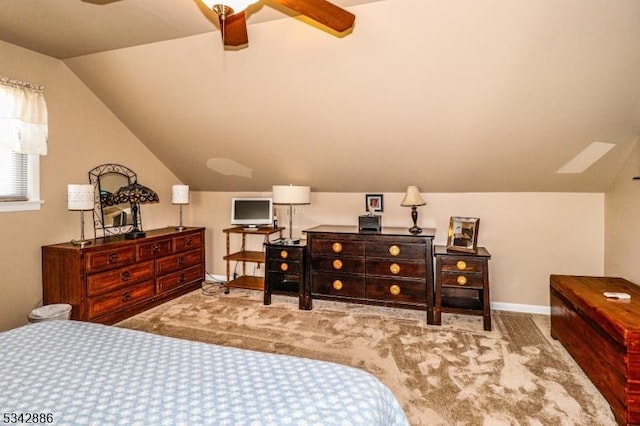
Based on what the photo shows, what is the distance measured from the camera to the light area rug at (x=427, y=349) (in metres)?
1.96

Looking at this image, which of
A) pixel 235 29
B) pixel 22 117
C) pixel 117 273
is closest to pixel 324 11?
pixel 235 29

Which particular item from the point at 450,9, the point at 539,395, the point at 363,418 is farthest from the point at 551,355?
the point at 450,9

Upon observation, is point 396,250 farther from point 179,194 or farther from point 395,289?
point 179,194

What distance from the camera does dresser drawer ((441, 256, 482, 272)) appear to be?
3.08 m

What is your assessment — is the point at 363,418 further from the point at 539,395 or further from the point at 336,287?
the point at 336,287

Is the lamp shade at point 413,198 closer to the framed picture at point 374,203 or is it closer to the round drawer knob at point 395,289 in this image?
the framed picture at point 374,203

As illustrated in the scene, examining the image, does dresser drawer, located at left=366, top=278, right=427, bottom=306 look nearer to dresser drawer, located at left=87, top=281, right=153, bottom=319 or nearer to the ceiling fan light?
dresser drawer, located at left=87, top=281, right=153, bottom=319

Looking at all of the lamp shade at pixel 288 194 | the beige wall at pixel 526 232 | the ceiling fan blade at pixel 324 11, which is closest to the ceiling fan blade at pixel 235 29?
the ceiling fan blade at pixel 324 11

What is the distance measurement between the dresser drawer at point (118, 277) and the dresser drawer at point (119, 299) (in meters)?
0.05

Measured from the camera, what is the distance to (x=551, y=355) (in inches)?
101

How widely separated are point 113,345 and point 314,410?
37.0 inches

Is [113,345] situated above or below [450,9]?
below

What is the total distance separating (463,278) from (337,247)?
47.7 inches

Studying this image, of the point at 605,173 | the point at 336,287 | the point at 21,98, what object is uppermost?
the point at 21,98
